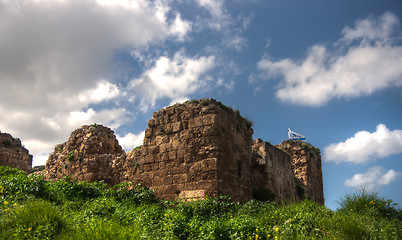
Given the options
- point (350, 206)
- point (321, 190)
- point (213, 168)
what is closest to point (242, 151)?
point (213, 168)

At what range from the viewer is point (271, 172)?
1391cm

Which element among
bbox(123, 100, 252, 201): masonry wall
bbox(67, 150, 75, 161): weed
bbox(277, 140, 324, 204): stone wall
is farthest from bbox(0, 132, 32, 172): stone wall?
bbox(277, 140, 324, 204): stone wall

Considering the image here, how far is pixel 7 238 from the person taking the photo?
609 centimetres

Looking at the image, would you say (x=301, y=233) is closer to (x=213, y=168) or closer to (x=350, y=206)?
(x=350, y=206)

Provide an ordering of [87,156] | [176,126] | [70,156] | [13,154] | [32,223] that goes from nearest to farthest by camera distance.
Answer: [32,223]
[176,126]
[87,156]
[70,156]
[13,154]

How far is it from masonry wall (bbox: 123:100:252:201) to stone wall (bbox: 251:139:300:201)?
1.94m

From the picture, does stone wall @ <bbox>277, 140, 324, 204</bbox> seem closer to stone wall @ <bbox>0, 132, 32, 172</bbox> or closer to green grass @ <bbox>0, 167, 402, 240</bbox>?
green grass @ <bbox>0, 167, 402, 240</bbox>

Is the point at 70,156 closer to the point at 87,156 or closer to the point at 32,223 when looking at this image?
the point at 87,156

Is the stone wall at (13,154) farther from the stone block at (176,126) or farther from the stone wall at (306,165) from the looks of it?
the stone wall at (306,165)

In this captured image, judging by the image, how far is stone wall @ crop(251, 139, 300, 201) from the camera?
1356 cm

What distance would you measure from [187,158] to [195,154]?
0.97ft

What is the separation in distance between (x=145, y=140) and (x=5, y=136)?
10.00m

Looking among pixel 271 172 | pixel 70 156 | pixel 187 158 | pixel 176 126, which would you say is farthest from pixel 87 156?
pixel 271 172

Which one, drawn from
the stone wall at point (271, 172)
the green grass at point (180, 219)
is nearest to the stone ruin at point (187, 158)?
the stone wall at point (271, 172)
